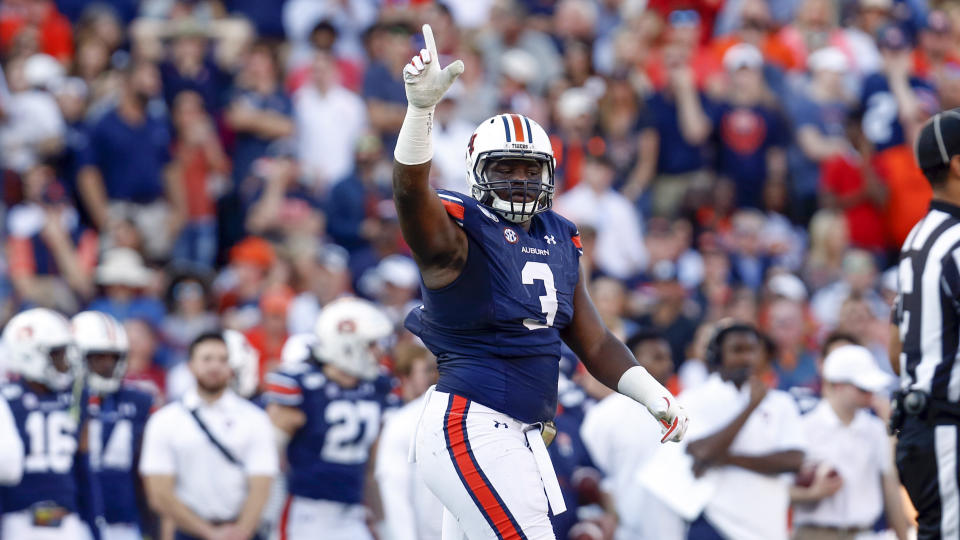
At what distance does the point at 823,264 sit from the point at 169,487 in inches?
270

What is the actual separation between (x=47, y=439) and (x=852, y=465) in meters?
4.76

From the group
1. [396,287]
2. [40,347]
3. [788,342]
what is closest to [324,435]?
[40,347]

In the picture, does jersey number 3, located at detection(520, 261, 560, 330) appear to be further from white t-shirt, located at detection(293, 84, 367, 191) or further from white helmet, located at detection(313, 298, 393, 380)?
white t-shirt, located at detection(293, 84, 367, 191)

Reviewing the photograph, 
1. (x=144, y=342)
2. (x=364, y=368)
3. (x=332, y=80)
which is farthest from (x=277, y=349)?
(x=332, y=80)

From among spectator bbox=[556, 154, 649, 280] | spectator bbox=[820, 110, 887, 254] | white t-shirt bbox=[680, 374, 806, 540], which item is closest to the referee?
white t-shirt bbox=[680, 374, 806, 540]

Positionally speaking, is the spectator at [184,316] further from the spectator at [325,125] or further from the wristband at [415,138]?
the wristband at [415,138]

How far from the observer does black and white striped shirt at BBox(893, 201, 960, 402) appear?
6254 millimetres

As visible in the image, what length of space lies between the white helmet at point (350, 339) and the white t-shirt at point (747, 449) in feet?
6.67

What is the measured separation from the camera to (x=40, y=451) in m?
8.77

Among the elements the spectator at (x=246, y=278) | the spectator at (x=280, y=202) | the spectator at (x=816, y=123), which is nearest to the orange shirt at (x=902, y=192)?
the spectator at (x=816, y=123)

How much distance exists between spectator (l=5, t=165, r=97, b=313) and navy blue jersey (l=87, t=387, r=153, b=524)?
10.2 feet

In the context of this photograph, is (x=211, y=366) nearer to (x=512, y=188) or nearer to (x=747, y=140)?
(x=512, y=188)

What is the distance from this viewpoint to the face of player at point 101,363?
377 inches

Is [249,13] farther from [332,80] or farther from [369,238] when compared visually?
[369,238]
